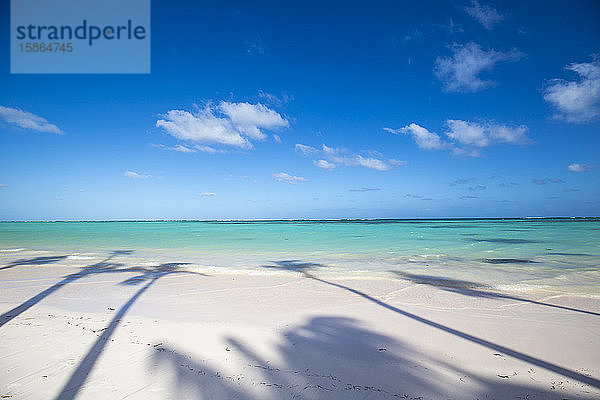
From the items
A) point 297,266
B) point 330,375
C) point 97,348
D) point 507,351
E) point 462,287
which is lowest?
point 297,266

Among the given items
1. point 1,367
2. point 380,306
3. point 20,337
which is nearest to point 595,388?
point 380,306

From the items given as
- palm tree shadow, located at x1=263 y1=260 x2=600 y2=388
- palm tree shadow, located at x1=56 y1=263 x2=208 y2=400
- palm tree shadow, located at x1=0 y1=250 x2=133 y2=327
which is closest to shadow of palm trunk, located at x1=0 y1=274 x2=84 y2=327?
palm tree shadow, located at x1=0 y1=250 x2=133 y2=327

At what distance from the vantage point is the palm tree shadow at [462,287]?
6.92 m

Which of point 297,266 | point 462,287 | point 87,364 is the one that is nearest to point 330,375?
point 87,364

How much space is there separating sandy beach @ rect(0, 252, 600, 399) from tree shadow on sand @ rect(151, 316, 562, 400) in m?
0.02

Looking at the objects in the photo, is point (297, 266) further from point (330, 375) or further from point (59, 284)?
point (330, 375)

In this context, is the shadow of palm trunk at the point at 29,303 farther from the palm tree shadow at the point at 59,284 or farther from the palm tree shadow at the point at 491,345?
the palm tree shadow at the point at 491,345

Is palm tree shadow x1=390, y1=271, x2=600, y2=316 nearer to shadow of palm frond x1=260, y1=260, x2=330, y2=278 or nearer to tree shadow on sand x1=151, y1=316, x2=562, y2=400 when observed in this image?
shadow of palm frond x1=260, y1=260, x2=330, y2=278

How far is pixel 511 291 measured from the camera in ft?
26.2

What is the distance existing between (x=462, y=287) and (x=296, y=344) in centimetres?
675

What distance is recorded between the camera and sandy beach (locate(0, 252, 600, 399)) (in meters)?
3.21

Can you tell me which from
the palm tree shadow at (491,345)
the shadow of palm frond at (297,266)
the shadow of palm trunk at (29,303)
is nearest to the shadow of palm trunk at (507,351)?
the palm tree shadow at (491,345)

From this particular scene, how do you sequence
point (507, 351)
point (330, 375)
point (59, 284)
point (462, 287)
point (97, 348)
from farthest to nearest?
point (462, 287)
point (59, 284)
point (507, 351)
point (97, 348)
point (330, 375)

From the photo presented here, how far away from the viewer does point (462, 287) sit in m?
8.57
